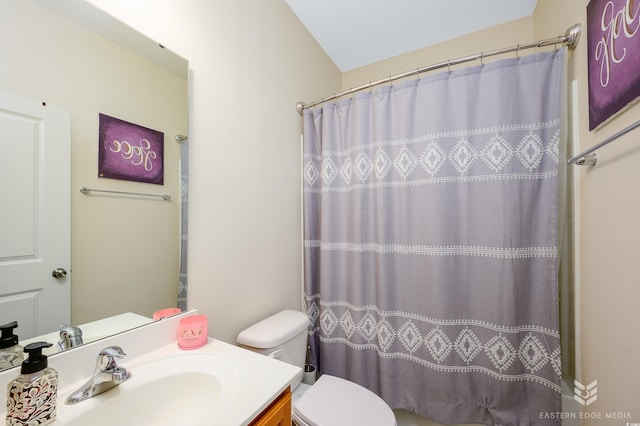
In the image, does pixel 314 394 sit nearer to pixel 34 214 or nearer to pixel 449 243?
pixel 449 243

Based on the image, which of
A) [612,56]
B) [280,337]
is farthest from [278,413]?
[612,56]

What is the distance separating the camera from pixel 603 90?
793 millimetres

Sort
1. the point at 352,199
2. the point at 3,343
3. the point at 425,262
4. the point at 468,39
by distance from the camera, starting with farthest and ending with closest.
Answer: the point at 468,39 < the point at 352,199 < the point at 425,262 < the point at 3,343

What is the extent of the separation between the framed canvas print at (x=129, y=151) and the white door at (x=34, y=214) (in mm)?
84

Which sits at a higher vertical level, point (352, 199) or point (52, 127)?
point (52, 127)

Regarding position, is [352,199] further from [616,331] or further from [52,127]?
[52,127]

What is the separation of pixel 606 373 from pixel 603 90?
962mm

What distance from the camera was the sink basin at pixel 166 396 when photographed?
571 mm

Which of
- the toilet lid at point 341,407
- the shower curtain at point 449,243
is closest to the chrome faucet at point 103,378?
the toilet lid at point 341,407

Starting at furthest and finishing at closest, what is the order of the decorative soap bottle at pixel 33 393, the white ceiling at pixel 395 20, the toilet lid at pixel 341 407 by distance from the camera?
1. the white ceiling at pixel 395 20
2. the toilet lid at pixel 341 407
3. the decorative soap bottle at pixel 33 393

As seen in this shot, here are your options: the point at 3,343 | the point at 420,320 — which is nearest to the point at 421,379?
the point at 420,320

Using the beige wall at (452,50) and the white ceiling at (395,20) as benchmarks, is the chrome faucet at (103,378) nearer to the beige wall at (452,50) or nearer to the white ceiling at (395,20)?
the white ceiling at (395,20)

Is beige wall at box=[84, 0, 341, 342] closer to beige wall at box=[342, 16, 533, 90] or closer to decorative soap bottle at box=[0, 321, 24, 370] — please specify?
decorative soap bottle at box=[0, 321, 24, 370]

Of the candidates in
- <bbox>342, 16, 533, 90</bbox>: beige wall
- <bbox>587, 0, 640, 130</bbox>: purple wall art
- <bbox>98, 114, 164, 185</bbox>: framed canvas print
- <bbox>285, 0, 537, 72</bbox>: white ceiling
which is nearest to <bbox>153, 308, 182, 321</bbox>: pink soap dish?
<bbox>98, 114, 164, 185</bbox>: framed canvas print
